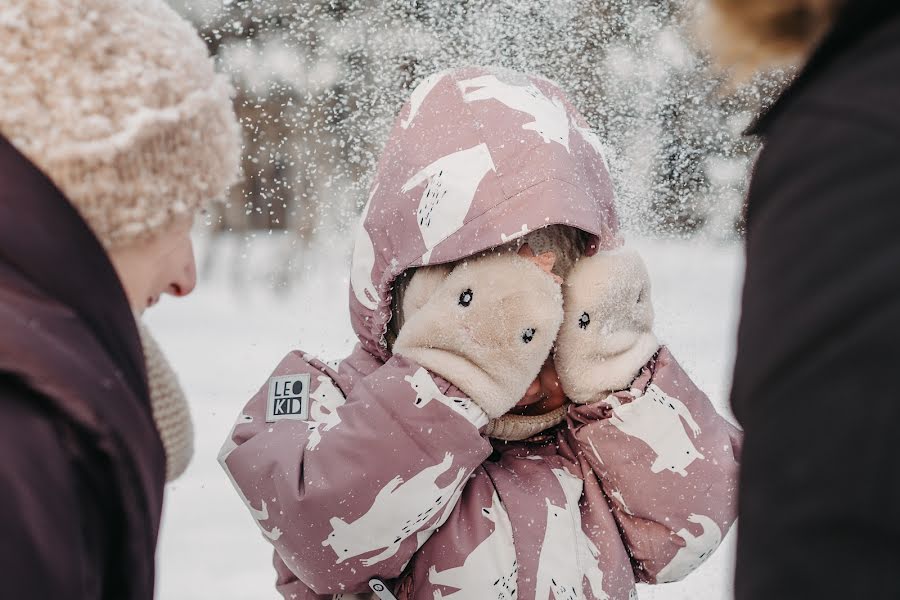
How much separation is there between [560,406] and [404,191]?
37 centimetres

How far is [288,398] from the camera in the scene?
1.25 meters

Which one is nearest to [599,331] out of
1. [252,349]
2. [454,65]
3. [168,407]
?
[168,407]

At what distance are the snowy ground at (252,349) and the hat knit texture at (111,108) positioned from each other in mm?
1264

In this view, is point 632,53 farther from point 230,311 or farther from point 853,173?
point 853,173

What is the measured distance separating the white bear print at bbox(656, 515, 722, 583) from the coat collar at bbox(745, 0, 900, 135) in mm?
744

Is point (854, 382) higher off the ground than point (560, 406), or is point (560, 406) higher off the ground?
point (854, 382)

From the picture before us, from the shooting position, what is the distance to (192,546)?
195 cm

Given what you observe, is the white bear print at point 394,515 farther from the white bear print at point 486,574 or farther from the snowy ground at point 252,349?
the snowy ground at point 252,349

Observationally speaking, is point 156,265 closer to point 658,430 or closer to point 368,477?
point 368,477

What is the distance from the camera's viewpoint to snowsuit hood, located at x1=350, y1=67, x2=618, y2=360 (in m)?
1.13

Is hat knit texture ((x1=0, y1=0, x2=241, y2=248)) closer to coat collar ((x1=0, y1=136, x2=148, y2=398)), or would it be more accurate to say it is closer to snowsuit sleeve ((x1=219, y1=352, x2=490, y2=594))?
coat collar ((x1=0, y1=136, x2=148, y2=398))

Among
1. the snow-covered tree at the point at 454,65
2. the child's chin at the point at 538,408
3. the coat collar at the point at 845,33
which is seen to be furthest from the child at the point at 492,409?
the snow-covered tree at the point at 454,65

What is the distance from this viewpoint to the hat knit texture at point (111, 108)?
683mm

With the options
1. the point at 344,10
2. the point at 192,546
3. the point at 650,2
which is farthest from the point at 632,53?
the point at 192,546
